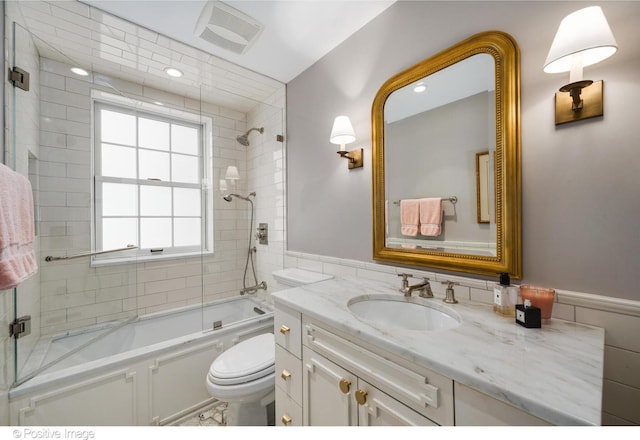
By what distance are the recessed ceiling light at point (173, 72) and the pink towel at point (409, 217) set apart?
219 cm

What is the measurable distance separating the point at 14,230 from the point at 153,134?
1.68 metres

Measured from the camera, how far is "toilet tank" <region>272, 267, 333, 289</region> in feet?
5.58

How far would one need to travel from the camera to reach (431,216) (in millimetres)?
1311

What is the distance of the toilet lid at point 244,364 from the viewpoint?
4.51 ft

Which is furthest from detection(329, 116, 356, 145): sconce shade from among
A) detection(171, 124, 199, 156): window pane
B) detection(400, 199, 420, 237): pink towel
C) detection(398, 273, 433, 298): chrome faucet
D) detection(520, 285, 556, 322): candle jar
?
detection(171, 124, 199, 156): window pane

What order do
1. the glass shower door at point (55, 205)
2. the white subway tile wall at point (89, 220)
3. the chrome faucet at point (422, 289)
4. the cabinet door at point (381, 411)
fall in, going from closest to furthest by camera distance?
the cabinet door at point (381, 411)
the chrome faucet at point (422, 289)
the glass shower door at point (55, 205)
the white subway tile wall at point (89, 220)

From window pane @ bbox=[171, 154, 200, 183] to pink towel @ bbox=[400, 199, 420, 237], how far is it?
197 centimetres

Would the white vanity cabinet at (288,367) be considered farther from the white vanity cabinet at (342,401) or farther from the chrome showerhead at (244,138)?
the chrome showerhead at (244,138)

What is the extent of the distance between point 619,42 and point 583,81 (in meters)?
0.20

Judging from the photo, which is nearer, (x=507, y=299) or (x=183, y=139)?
(x=507, y=299)

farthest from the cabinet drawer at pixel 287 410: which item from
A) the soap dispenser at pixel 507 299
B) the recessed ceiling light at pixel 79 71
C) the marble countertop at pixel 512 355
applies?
the recessed ceiling light at pixel 79 71

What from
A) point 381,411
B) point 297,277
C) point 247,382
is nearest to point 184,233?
point 297,277

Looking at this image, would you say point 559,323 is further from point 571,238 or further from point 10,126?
point 10,126

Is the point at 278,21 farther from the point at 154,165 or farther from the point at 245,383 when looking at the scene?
the point at 245,383
